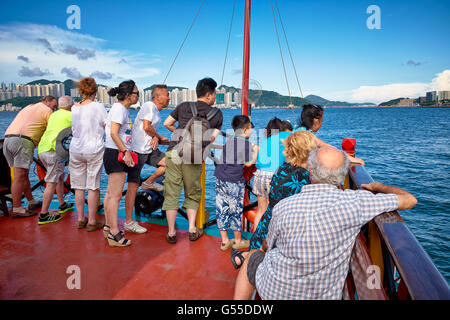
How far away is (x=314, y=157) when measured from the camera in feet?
5.97

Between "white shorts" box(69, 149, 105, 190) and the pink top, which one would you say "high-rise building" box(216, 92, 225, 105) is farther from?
the pink top

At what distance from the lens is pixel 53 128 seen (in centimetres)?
412

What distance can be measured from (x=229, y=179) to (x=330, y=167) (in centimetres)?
180

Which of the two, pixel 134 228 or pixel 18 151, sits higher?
pixel 18 151

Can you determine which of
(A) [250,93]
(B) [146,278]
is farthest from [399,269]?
(A) [250,93]

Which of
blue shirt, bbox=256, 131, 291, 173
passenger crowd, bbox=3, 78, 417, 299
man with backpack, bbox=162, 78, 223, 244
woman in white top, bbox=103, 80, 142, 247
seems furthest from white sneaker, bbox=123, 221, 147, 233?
blue shirt, bbox=256, 131, 291, 173

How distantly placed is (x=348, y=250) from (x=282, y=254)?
0.37 metres

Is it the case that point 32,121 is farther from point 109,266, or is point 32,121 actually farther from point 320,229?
point 320,229

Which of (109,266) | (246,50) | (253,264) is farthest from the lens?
(246,50)

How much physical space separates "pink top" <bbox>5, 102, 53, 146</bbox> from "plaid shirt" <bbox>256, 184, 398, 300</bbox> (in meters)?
4.09

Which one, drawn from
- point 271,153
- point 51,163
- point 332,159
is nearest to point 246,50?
point 271,153

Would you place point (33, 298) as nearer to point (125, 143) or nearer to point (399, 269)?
point (125, 143)

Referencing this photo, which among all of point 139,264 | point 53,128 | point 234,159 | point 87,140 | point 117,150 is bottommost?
point 139,264

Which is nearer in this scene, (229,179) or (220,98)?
(229,179)
